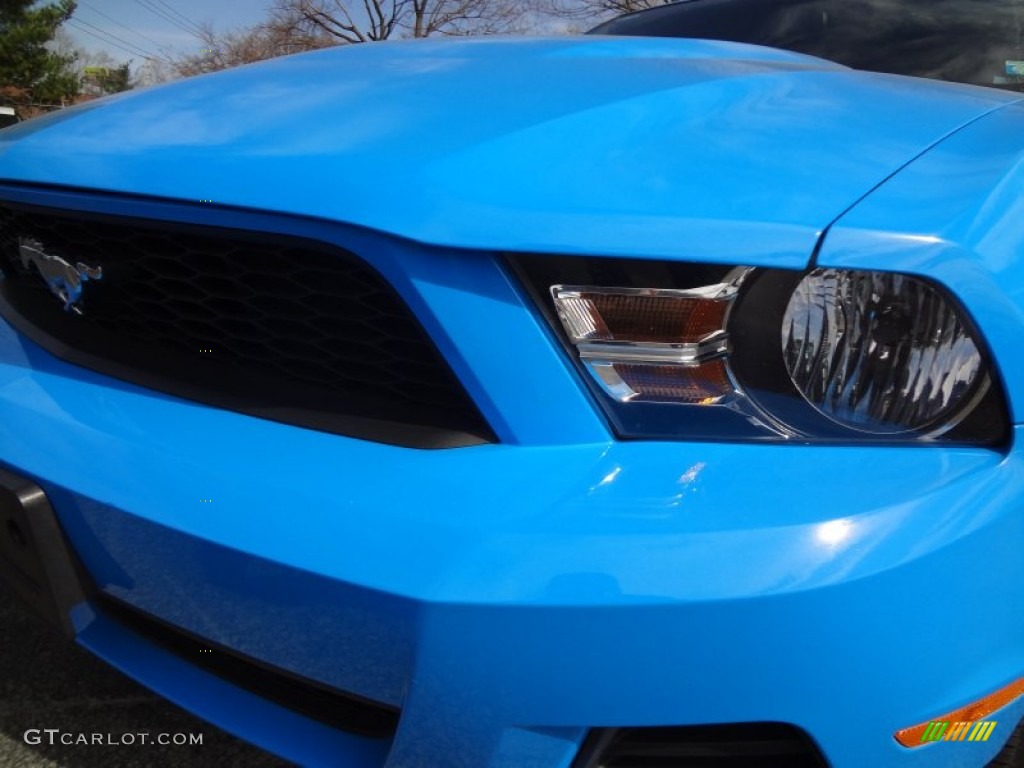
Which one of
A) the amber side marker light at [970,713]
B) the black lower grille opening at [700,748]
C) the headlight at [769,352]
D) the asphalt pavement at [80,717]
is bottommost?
the asphalt pavement at [80,717]

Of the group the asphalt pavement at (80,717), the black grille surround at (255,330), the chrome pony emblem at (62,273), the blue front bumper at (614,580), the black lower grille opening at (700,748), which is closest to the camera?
the blue front bumper at (614,580)

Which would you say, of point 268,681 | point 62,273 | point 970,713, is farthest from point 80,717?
point 970,713

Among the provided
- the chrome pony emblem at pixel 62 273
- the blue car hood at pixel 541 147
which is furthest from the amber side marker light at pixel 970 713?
the chrome pony emblem at pixel 62 273

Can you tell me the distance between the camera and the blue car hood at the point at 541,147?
101cm

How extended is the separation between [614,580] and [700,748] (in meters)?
0.29

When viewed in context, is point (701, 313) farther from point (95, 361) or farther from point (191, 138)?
point (95, 361)

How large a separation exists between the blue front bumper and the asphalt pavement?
25.8 inches

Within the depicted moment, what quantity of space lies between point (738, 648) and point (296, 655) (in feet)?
1.88

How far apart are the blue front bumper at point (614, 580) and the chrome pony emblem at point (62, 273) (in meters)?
0.55

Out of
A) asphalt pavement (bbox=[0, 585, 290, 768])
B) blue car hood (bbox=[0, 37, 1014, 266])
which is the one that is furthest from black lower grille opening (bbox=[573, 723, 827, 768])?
asphalt pavement (bbox=[0, 585, 290, 768])

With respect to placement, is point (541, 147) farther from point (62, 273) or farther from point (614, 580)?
point (62, 273)

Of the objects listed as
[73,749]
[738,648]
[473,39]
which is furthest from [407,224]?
[73,749]

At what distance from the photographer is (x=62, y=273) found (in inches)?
59.9

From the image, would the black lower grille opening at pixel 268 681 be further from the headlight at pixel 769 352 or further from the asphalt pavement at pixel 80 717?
the headlight at pixel 769 352
